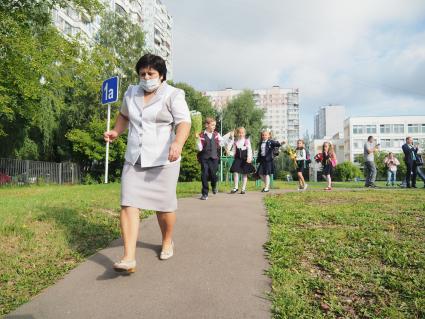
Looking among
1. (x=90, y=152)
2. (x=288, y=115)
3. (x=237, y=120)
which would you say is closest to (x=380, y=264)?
(x=90, y=152)

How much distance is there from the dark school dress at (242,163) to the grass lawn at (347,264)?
4234 millimetres

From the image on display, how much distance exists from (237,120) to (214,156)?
46615mm

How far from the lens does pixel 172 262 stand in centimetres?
392

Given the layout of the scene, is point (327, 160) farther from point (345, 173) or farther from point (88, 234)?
point (345, 173)

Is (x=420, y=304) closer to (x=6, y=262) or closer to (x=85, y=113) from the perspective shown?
(x=6, y=262)

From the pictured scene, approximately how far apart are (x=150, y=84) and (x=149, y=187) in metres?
1.04

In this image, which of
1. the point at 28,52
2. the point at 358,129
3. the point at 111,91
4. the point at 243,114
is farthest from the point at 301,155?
the point at 358,129

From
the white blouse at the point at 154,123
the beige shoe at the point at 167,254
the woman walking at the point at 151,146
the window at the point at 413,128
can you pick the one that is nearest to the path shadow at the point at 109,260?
the beige shoe at the point at 167,254

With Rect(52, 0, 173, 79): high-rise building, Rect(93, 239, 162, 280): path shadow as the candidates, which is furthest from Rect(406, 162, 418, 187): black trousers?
Rect(52, 0, 173, 79): high-rise building

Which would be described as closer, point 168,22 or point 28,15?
point 28,15

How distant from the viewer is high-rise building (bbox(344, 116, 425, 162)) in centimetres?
9481

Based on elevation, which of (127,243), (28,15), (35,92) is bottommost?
(127,243)

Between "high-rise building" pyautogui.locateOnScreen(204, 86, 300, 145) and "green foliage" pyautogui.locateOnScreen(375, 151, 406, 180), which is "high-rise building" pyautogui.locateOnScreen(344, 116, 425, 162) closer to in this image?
"green foliage" pyautogui.locateOnScreen(375, 151, 406, 180)

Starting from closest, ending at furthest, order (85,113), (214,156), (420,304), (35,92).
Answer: (420,304) → (214,156) → (35,92) → (85,113)
